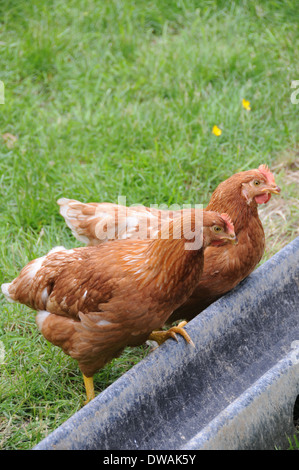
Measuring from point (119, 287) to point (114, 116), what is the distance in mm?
2492

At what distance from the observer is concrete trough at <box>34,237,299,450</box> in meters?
2.29

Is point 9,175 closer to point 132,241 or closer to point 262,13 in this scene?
point 132,241

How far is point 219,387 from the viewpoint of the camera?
2.89m

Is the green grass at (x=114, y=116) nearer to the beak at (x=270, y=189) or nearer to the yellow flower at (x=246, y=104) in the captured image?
the yellow flower at (x=246, y=104)

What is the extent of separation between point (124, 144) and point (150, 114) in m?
0.40

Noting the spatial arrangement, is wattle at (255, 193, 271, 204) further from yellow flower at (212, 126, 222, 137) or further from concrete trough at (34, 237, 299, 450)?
yellow flower at (212, 126, 222, 137)

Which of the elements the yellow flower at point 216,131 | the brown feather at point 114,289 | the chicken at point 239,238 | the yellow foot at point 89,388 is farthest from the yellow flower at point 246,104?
the yellow foot at point 89,388

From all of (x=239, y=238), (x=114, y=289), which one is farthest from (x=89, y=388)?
(x=239, y=238)

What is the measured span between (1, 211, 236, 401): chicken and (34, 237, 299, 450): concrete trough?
203 mm

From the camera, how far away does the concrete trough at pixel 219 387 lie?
2293 millimetres

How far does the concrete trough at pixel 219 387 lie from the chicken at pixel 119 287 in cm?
20

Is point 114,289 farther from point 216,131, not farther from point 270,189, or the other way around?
point 216,131

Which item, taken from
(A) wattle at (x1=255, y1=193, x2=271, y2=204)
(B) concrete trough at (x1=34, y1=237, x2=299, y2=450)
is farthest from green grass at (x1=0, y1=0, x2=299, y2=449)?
(A) wattle at (x1=255, y1=193, x2=271, y2=204)

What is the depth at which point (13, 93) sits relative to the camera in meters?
5.21
